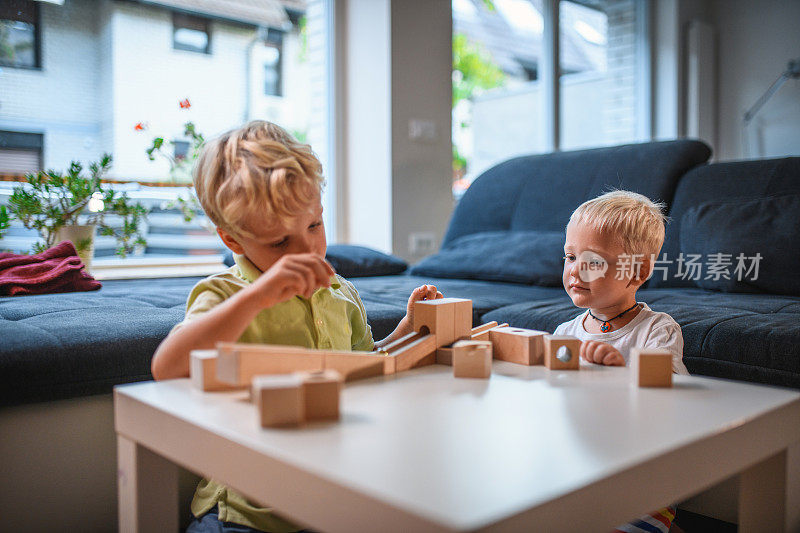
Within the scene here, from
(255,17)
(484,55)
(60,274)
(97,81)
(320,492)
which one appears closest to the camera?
(320,492)

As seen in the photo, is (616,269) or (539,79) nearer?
(616,269)

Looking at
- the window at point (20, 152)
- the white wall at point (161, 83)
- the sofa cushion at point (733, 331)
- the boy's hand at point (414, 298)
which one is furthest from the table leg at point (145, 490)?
the white wall at point (161, 83)

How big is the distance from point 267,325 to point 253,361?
25 centimetres

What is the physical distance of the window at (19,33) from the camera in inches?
104

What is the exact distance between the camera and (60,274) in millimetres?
2039

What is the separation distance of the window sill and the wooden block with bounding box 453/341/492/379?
2.27 metres

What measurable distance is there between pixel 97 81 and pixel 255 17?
0.87m

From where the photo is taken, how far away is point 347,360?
2.63 ft

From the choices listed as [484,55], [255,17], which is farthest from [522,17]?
[255,17]

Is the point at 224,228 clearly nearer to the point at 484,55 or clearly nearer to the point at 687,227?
the point at 687,227

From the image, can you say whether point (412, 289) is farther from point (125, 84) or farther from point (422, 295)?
point (125, 84)

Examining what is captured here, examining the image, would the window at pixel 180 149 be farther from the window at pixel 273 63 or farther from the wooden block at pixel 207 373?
the wooden block at pixel 207 373

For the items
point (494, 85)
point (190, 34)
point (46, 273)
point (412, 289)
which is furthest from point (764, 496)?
point (494, 85)

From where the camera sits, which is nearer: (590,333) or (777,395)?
(777,395)
